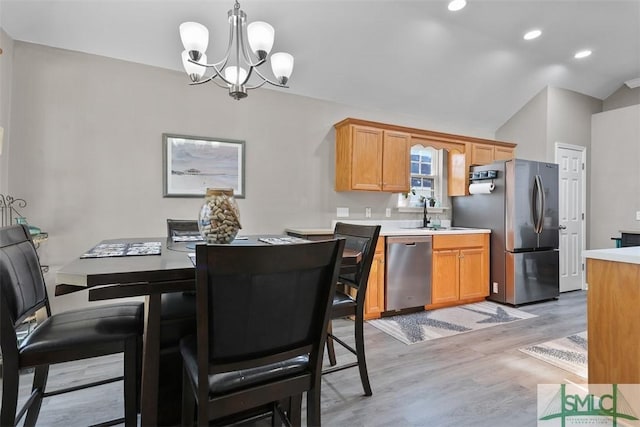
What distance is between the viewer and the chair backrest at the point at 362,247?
194 cm

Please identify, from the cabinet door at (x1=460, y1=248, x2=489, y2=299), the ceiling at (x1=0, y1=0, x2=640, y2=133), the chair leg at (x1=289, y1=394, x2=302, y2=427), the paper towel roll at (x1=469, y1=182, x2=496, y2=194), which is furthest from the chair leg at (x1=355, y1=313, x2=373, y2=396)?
the paper towel roll at (x1=469, y1=182, x2=496, y2=194)

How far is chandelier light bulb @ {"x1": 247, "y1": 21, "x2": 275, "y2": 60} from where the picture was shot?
182 centimetres

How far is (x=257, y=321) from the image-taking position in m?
1.01

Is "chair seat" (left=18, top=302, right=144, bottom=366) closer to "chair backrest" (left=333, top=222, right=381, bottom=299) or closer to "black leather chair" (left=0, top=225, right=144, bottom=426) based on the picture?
"black leather chair" (left=0, top=225, right=144, bottom=426)

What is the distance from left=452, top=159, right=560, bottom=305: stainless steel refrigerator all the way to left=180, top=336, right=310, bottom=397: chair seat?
11.8ft

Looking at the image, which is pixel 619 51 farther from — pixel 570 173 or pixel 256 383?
pixel 256 383

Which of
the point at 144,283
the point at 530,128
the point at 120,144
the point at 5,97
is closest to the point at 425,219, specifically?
the point at 530,128

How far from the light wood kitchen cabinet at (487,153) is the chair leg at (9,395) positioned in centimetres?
479

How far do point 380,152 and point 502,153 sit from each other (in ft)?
7.09

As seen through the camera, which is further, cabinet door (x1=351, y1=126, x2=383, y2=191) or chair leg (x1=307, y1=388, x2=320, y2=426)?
cabinet door (x1=351, y1=126, x2=383, y2=191)

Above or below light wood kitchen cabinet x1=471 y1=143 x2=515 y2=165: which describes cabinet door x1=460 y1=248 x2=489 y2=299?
below

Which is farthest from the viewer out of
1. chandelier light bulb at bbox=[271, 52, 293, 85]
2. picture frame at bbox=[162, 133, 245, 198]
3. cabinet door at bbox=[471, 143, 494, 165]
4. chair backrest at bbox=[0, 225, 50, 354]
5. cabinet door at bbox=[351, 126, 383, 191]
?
cabinet door at bbox=[471, 143, 494, 165]

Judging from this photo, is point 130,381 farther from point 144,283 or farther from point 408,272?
point 408,272

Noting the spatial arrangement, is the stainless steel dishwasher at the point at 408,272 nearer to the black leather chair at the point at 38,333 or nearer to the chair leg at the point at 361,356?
the chair leg at the point at 361,356
